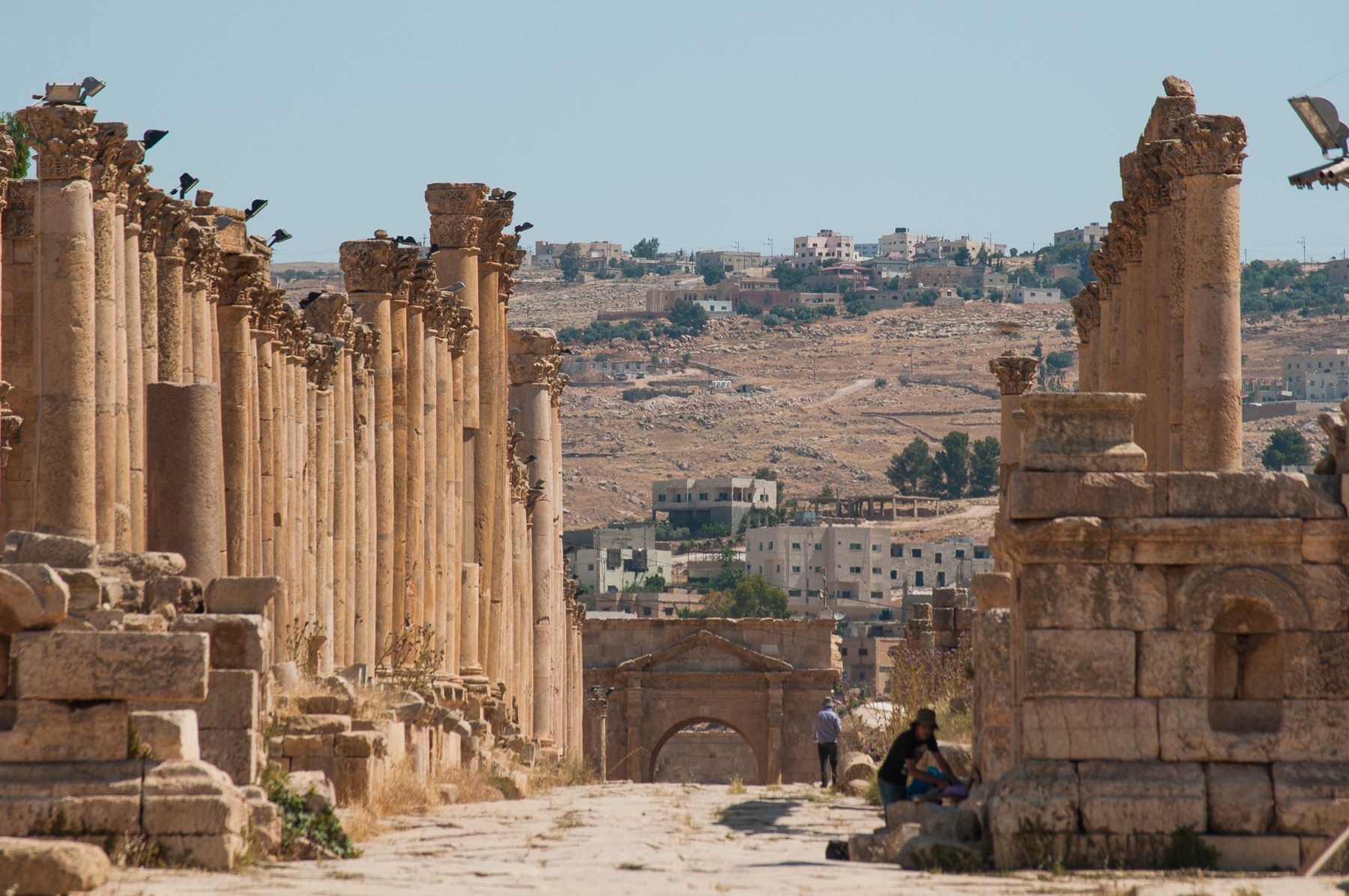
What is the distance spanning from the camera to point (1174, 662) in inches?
473

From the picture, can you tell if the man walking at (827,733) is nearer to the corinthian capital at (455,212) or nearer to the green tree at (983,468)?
the corinthian capital at (455,212)

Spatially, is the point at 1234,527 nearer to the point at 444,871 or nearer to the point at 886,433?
the point at 444,871

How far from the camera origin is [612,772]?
2111 inches

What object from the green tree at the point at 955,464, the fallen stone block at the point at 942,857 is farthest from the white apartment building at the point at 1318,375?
the fallen stone block at the point at 942,857

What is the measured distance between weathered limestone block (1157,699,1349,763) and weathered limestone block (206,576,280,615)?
5.54m

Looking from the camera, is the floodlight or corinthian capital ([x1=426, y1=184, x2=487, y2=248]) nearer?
the floodlight

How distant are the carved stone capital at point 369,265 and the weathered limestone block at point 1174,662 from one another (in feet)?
44.8

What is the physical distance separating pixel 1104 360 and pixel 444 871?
57.9 ft

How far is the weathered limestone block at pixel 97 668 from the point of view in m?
10.2

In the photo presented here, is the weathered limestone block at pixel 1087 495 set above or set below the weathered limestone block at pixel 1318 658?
above

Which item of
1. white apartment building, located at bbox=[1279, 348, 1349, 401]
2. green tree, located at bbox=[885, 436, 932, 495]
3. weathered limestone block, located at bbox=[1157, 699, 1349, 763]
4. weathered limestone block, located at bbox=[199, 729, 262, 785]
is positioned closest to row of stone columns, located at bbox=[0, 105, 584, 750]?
weathered limestone block, located at bbox=[199, 729, 262, 785]

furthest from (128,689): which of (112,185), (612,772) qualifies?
(612,772)

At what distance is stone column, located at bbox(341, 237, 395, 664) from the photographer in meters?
23.6

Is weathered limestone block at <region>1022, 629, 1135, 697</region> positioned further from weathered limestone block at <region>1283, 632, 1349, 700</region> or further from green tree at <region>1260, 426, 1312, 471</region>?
green tree at <region>1260, 426, 1312, 471</region>
